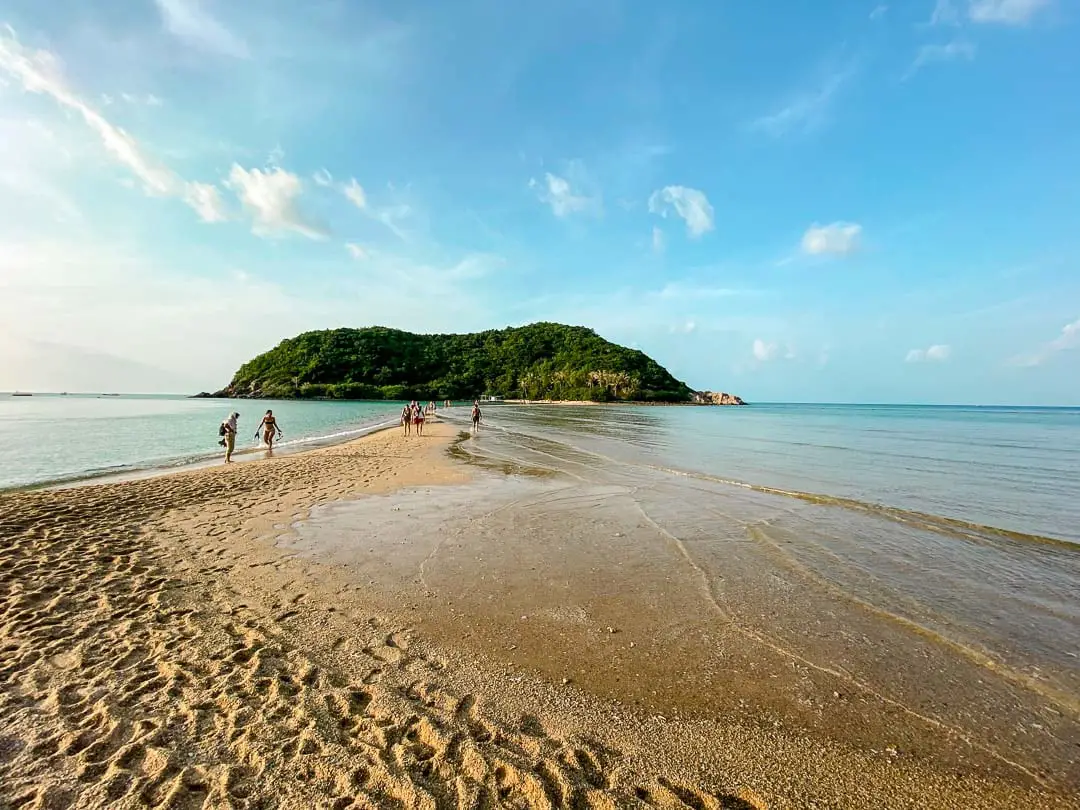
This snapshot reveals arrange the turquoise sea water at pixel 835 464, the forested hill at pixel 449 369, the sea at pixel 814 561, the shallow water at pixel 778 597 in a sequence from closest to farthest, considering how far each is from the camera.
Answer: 1. the shallow water at pixel 778 597
2. the sea at pixel 814 561
3. the turquoise sea water at pixel 835 464
4. the forested hill at pixel 449 369

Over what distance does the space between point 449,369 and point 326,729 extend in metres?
167

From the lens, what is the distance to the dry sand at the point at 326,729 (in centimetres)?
331

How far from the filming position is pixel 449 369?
551 feet

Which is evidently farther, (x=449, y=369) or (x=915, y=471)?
(x=449, y=369)

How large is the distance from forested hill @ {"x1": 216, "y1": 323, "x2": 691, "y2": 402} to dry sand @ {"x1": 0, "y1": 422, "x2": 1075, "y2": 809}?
140882mm

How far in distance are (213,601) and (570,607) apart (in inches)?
188

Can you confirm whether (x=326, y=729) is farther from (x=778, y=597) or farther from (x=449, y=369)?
(x=449, y=369)

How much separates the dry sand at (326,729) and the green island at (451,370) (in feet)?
465

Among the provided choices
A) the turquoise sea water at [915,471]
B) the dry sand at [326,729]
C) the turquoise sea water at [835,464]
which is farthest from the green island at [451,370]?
the dry sand at [326,729]

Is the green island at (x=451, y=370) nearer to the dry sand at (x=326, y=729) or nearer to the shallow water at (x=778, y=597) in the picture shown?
the shallow water at (x=778, y=597)

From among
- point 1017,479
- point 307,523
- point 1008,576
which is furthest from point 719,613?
point 1017,479

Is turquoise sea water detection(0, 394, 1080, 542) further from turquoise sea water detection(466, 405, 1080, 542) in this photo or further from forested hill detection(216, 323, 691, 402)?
forested hill detection(216, 323, 691, 402)

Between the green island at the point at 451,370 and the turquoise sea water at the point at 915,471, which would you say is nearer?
the turquoise sea water at the point at 915,471

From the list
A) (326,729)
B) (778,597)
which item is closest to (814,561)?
(778,597)
